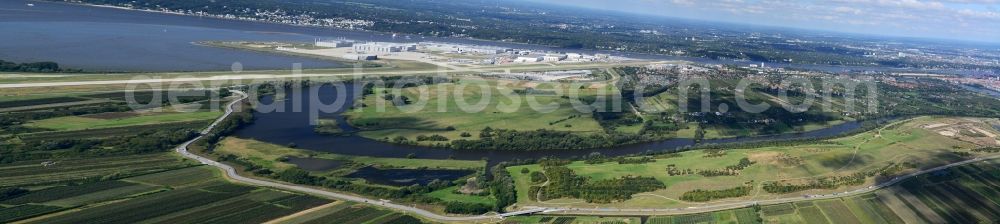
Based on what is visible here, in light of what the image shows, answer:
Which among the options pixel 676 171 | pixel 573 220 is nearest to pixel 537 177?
pixel 573 220

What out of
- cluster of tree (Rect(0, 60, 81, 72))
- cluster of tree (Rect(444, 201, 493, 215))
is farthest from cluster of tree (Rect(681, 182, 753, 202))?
cluster of tree (Rect(0, 60, 81, 72))

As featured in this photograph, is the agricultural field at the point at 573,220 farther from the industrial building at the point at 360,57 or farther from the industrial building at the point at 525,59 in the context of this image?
the industrial building at the point at 525,59

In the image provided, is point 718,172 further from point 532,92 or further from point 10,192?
point 10,192

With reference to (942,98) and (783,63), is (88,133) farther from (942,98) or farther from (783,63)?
(783,63)

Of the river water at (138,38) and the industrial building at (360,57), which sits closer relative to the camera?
the river water at (138,38)

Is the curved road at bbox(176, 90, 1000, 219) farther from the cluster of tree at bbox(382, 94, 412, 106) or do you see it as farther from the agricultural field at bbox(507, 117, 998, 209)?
the cluster of tree at bbox(382, 94, 412, 106)

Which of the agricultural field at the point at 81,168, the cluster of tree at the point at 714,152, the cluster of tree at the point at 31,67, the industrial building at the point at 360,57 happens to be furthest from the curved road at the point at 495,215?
the industrial building at the point at 360,57

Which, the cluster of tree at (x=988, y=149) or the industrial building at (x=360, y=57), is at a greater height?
the industrial building at (x=360, y=57)
